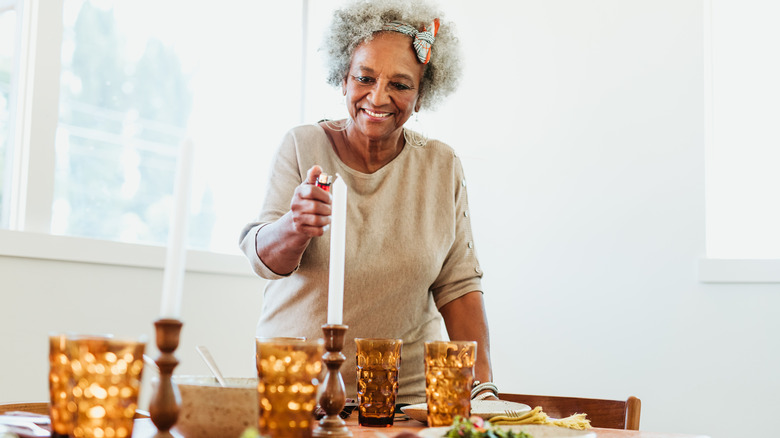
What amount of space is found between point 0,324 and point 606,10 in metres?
2.42

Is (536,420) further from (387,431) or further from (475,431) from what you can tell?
(475,431)

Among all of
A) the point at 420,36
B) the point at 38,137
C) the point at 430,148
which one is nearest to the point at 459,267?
the point at 430,148

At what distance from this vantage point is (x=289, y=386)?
2.48 ft

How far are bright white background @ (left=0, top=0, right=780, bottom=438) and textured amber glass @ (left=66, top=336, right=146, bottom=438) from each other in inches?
66.1

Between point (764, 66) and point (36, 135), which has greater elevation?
point (764, 66)

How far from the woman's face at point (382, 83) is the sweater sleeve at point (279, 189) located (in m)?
0.17

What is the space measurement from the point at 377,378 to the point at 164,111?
2043mm

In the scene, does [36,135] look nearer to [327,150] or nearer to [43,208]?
[43,208]

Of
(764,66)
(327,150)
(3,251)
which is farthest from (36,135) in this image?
(764,66)

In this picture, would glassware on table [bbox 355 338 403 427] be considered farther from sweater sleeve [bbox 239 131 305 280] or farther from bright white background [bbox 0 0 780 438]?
bright white background [bbox 0 0 780 438]

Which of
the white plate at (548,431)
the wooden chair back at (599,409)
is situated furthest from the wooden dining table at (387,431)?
the wooden chair back at (599,409)

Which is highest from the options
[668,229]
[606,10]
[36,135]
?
[606,10]

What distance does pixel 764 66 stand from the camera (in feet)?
9.20

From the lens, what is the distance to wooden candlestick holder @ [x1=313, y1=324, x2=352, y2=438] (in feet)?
2.85
